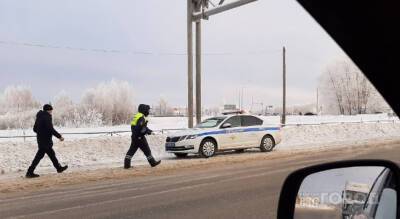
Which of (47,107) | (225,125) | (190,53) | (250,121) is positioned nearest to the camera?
(47,107)

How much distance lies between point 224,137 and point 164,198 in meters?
9.53

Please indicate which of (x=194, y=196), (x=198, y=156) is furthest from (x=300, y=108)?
(x=194, y=196)

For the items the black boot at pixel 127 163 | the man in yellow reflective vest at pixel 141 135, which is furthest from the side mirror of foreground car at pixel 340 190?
the black boot at pixel 127 163

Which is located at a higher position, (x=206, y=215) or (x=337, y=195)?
(x=337, y=195)

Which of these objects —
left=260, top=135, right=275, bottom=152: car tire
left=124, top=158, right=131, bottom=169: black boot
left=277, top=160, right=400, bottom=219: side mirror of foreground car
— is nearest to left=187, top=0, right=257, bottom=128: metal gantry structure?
left=260, top=135, right=275, bottom=152: car tire

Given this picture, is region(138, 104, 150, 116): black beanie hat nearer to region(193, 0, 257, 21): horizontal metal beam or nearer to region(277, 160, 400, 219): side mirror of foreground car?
region(193, 0, 257, 21): horizontal metal beam

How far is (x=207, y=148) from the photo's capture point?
704 inches

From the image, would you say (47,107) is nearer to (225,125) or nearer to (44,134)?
(44,134)

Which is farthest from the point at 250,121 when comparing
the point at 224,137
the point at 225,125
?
the point at 224,137

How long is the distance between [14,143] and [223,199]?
42.7 feet

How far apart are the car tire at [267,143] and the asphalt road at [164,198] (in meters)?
6.51

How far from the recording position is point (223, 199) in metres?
8.78

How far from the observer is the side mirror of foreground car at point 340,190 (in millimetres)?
2010

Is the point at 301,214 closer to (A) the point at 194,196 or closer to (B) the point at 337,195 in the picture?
(B) the point at 337,195
